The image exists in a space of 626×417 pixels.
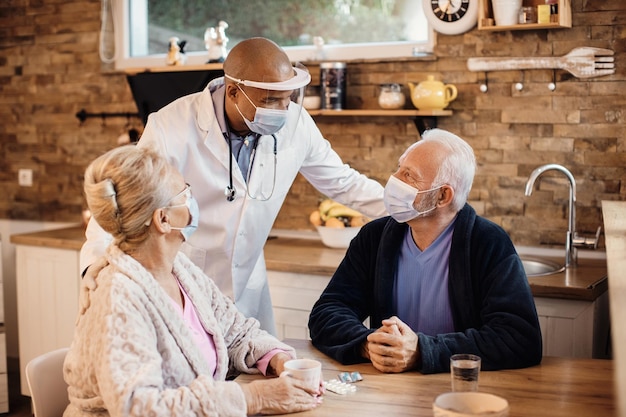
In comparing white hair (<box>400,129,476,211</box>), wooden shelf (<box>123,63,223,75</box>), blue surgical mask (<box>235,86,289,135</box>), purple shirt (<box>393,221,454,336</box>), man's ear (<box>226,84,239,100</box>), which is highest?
wooden shelf (<box>123,63,223,75</box>)

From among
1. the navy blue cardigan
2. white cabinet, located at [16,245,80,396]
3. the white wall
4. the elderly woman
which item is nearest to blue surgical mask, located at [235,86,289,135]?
the navy blue cardigan

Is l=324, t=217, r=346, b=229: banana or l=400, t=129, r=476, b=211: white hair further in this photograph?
l=324, t=217, r=346, b=229: banana

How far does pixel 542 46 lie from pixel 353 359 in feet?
5.65

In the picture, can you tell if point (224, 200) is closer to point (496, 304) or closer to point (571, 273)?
point (496, 304)

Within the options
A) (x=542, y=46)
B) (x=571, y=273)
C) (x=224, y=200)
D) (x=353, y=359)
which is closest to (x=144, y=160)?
(x=353, y=359)

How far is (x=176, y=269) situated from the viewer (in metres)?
1.89

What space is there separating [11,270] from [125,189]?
297 centimetres

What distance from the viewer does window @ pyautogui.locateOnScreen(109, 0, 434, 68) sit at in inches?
139

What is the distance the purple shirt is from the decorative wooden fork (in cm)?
125

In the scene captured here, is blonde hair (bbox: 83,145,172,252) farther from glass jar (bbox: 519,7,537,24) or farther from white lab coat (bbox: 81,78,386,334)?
glass jar (bbox: 519,7,537,24)

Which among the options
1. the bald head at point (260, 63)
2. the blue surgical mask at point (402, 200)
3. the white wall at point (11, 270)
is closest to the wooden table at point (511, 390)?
the blue surgical mask at point (402, 200)

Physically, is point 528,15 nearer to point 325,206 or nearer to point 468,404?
point 325,206

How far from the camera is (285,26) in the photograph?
3.78m

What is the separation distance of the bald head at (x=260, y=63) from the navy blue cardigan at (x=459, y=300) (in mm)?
501
